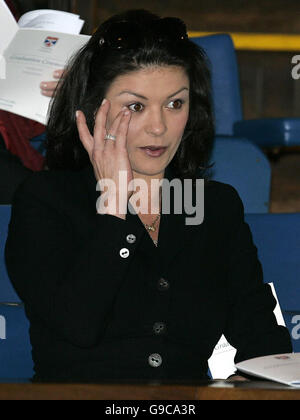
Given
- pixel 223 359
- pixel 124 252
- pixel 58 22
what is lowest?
pixel 223 359

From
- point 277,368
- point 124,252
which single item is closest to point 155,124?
point 124,252

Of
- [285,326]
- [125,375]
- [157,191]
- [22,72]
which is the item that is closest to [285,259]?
[285,326]

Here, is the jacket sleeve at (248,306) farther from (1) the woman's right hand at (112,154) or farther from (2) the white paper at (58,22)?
(2) the white paper at (58,22)

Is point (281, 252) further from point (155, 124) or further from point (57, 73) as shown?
point (57, 73)

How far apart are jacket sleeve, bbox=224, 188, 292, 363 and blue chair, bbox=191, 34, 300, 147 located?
1.03 meters

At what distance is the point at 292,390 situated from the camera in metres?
0.78

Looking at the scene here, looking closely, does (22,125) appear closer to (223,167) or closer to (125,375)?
(223,167)

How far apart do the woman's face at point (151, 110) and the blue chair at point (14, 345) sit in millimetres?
360

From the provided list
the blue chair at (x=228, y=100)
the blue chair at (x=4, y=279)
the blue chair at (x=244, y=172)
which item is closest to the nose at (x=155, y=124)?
the blue chair at (x=4, y=279)

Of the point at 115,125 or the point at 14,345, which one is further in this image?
the point at 14,345

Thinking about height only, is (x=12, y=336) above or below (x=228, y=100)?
below

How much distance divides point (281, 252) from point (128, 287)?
0.42 m

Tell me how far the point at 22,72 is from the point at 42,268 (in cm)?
84

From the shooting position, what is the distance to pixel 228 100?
8.38ft
